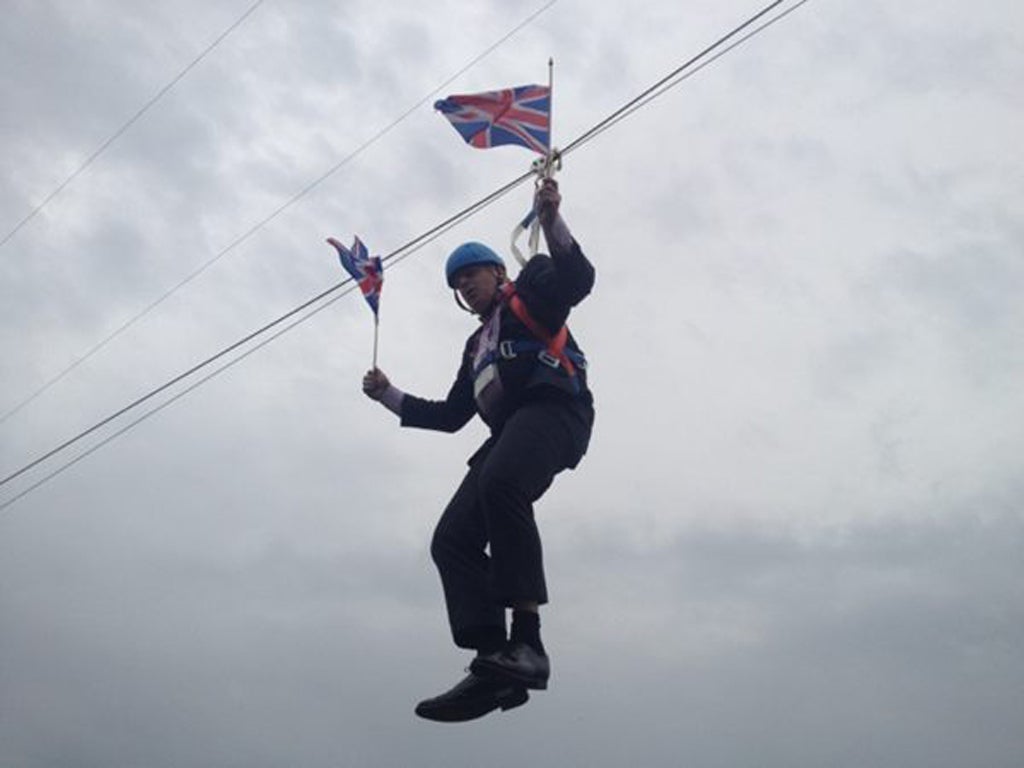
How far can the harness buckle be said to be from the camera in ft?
18.1

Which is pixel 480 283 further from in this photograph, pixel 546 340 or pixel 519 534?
pixel 519 534

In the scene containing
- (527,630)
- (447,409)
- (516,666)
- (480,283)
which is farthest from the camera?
(447,409)

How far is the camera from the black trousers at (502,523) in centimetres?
518

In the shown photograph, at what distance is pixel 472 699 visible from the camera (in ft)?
16.9

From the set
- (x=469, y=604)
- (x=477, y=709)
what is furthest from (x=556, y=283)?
(x=477, y=709)

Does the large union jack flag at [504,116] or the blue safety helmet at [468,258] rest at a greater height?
the large union jack flag at [504,116]

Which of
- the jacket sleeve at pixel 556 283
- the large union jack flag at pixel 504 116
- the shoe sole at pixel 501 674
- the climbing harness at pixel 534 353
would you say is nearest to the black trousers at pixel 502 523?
the climbing harness at pixel 534 353

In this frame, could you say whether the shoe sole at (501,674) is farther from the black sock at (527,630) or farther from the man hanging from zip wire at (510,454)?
the black sock at (527,630)

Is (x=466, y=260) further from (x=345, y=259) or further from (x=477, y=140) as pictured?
(x=345, y=259)

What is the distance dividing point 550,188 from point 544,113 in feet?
2.77

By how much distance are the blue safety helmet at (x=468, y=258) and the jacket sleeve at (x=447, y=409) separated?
1.80 feet

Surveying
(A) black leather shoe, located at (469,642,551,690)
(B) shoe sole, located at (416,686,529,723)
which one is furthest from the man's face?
(B) shoe sole, located at (416,686,529,723)

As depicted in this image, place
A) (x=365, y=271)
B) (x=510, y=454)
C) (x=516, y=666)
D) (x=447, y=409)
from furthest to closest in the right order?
1. (x=365, y=271)
2. (x=447, y=409)
3. (x=510, y=454)
4. (x=516, y=666)

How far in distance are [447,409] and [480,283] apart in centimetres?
82
